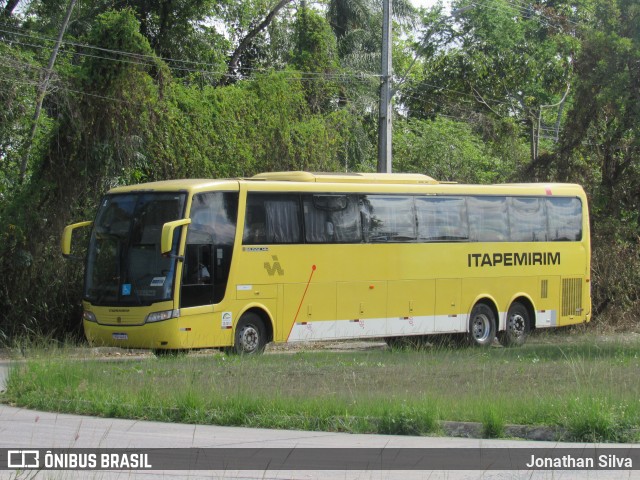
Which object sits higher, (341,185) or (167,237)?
(341,185)

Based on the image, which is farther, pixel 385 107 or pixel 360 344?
pixel 385 107

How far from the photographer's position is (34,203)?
926 inches

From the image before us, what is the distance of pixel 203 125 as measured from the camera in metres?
26.5

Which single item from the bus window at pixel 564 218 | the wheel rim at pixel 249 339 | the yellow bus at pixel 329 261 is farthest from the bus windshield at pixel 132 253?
the bus window at pixel 564 218

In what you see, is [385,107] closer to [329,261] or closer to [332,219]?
[332,219]

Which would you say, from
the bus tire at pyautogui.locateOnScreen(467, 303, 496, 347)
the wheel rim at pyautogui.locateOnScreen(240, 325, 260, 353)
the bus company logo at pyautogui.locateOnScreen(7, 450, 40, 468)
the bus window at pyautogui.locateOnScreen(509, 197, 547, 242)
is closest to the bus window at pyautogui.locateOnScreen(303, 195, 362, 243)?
the wheel rim at pyautogui.locateOnScreen(240, 325, 260, 353)

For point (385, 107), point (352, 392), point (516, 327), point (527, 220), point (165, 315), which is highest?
point (385, 107)

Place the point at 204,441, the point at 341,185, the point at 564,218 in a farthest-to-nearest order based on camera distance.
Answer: the point at 564,218 → the point at 341,185 → the point at 204,441

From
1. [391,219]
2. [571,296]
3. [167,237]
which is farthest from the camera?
[571,296]

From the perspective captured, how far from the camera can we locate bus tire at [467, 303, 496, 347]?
24.2m

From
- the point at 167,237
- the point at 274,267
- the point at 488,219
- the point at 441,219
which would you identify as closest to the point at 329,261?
the point at 274,267

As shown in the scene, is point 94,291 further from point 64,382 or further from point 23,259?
point 64,382

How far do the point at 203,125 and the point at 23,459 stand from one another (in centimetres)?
1787

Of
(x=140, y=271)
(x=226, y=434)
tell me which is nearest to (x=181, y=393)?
(x=226, y=434)
